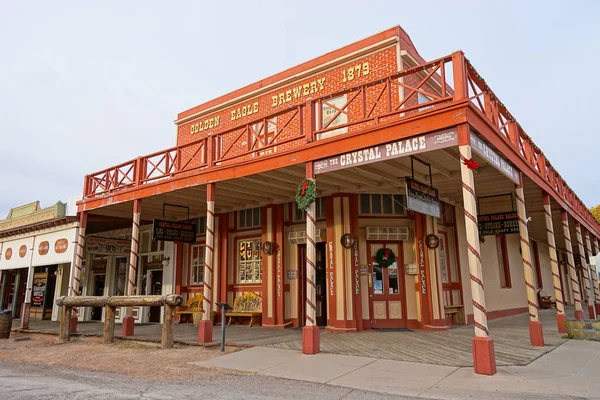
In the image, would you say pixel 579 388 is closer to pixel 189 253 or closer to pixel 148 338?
pixel 148 338

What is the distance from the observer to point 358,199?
1165 cm

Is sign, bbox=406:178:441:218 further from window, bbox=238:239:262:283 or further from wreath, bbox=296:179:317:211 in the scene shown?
window, bbox=238:239:262:283

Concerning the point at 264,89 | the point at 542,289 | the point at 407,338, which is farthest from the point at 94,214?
the point at 542,289

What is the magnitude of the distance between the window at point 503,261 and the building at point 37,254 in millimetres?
14992

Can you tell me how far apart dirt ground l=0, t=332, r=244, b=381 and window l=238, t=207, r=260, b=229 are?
4.90 metres

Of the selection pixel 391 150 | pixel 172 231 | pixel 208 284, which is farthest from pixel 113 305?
pixel 391 150

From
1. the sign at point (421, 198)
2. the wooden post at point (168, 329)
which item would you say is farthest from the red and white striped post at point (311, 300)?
the wooden post at point (168, 329)

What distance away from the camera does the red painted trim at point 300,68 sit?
1206cm

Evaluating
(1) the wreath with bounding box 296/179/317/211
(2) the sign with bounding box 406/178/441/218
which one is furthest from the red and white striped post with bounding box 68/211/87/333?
(2) the sign with bounding box 406/178/441/218

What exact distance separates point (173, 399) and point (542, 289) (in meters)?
21.1

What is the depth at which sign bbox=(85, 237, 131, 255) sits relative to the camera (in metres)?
15.9

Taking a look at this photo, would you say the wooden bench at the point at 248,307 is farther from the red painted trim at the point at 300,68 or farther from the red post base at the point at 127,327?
the red painted trim at the point at 300,68

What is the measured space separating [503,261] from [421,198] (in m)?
10.7

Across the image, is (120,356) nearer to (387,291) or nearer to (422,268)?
(387,291)
